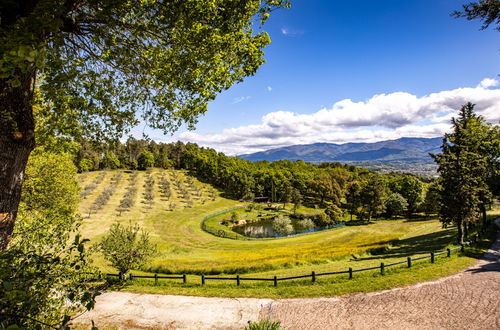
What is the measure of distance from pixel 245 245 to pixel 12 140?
49.3 metres

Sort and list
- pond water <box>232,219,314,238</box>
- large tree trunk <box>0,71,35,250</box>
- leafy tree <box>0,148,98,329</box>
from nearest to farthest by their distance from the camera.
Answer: leafy tree <box>0,148,98,329</box>
large tree trunk <box>0,71,35,250</box>
pond water <box>232,219,314,238</box>

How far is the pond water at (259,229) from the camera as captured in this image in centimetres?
6982

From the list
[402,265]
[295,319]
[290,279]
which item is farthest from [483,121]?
[295,319]

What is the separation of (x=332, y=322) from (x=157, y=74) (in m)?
14.7

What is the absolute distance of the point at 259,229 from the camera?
77.2m

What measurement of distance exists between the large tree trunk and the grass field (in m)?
14.5

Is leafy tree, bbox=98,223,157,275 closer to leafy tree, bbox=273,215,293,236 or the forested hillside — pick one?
the forested hillside

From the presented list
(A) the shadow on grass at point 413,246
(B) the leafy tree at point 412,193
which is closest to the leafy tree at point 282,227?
(A) the shadow on grass at point 413,246

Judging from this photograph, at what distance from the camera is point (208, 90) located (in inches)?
350

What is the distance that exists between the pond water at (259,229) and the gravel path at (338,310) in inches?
2080

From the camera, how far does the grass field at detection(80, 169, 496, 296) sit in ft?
59.6

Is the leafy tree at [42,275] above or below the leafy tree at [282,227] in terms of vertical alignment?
above

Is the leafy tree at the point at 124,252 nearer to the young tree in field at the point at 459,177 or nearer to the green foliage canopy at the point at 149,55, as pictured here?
the green foliage canopy at the point at 149,55

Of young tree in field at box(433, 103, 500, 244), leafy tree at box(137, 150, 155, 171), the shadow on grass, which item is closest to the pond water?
the shadow on grass
